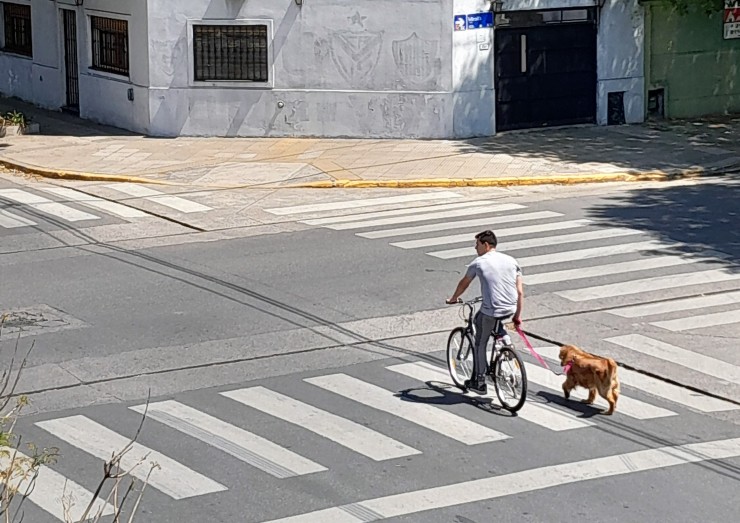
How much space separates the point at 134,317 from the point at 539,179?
978cm

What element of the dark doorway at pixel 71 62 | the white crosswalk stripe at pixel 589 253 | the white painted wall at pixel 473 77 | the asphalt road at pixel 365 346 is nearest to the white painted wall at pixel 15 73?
the dark doorway at pixel 71 62

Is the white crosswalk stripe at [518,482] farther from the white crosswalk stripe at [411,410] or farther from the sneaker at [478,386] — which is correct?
the sneaker at [478,386]

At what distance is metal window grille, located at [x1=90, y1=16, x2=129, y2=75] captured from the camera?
2652 centimetres

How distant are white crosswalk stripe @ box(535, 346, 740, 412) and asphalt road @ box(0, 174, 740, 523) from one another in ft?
0.12

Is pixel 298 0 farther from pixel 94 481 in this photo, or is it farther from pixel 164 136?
pixel 94 481

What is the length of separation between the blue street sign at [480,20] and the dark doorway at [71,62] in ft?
30.3

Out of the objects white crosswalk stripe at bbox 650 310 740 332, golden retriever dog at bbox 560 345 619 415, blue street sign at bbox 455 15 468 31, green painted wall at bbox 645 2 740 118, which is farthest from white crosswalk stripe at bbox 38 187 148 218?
green painted wall at bbox 645 2 740 118

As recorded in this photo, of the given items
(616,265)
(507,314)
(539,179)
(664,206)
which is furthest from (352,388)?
(539,179)

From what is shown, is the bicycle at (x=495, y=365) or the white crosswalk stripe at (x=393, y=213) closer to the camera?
the bicycle at (x=495, y=365)

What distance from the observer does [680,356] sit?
12.4 metres

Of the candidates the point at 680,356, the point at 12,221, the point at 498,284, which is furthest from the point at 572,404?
the point at 12,221

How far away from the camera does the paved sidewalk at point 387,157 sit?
2189 cm

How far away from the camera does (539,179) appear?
21.7m

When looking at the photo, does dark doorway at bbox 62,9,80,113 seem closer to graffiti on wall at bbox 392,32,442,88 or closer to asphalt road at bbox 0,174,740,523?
graffiti on wall at bbox 392,32,442,88
